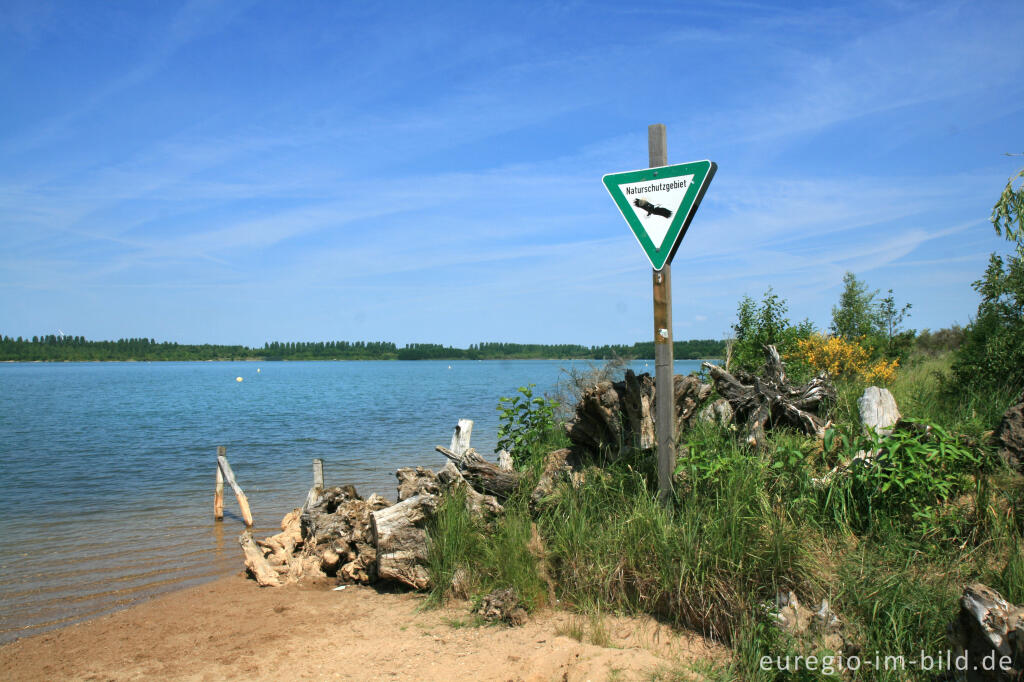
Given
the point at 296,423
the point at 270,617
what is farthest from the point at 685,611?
the point at 296,423

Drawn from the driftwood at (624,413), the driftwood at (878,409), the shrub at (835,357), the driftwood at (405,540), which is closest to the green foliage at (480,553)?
the driftwood at (405,540)

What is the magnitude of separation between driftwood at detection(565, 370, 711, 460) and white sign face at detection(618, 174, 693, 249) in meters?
1.54

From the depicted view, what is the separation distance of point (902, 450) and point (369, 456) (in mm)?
15929

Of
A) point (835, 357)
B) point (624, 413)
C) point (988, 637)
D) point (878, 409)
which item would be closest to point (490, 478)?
point (624, 413)

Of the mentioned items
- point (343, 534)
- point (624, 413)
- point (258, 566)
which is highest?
point (624, 413)

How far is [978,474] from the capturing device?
15.8 ft

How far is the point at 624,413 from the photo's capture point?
20.5 ft

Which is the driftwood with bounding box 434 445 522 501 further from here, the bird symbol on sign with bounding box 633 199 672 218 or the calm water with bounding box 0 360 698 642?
the calm water with bounding box 0 360 698 642

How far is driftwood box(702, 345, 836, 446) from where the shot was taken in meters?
6.86

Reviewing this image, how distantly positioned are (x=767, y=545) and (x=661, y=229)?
244cm

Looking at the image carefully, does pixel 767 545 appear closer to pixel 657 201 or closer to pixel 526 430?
pixel 657 201

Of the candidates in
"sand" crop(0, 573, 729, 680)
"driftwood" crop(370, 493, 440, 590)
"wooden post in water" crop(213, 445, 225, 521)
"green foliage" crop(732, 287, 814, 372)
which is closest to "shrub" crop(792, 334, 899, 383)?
"green foliage" crop(732, 287, 814, 372)

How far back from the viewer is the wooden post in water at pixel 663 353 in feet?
16.0

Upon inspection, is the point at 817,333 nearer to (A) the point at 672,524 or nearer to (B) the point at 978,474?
(B) the point at 978,474
